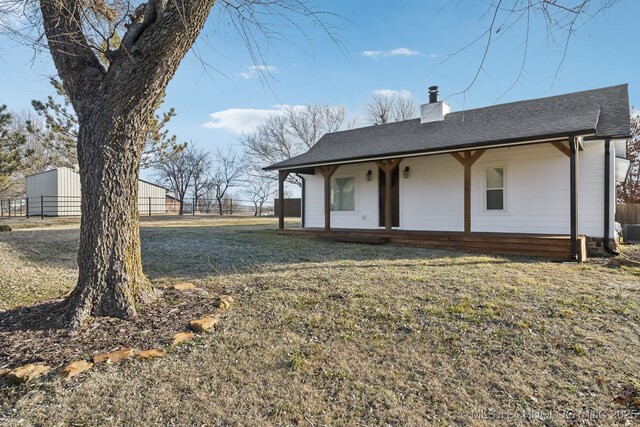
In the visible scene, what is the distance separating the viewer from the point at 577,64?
2.96 meters

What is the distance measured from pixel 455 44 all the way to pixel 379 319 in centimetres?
242

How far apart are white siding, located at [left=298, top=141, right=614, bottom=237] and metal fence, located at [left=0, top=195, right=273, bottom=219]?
53.7ft

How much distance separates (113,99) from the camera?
3.17 metres

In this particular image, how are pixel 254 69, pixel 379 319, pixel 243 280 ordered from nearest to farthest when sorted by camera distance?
1. pixel 379 319
2. pixel 254 69
3. pixel 243 280

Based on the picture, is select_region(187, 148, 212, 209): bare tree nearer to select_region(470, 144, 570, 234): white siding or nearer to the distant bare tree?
the distant bare tree

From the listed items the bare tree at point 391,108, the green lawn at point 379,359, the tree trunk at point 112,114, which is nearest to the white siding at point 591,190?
the green lawn at point 379,359

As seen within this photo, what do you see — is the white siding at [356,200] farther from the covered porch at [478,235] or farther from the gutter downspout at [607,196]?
the gutter downspout at [607,196]

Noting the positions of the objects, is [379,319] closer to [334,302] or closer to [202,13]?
[334,302]

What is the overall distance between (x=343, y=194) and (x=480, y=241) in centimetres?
447

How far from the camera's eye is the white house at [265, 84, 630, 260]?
7336 millimetres

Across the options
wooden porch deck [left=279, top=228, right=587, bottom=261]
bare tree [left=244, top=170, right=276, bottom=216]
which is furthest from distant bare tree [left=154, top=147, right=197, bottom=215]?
wooden porch deck [left=279, top=228, right=587, bottom=261]

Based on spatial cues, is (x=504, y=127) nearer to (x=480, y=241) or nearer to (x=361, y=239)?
(x=480, y=241)

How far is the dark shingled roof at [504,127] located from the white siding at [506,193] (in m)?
0.55

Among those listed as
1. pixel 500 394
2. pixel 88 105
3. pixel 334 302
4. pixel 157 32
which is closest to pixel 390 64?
pixel 157 32
